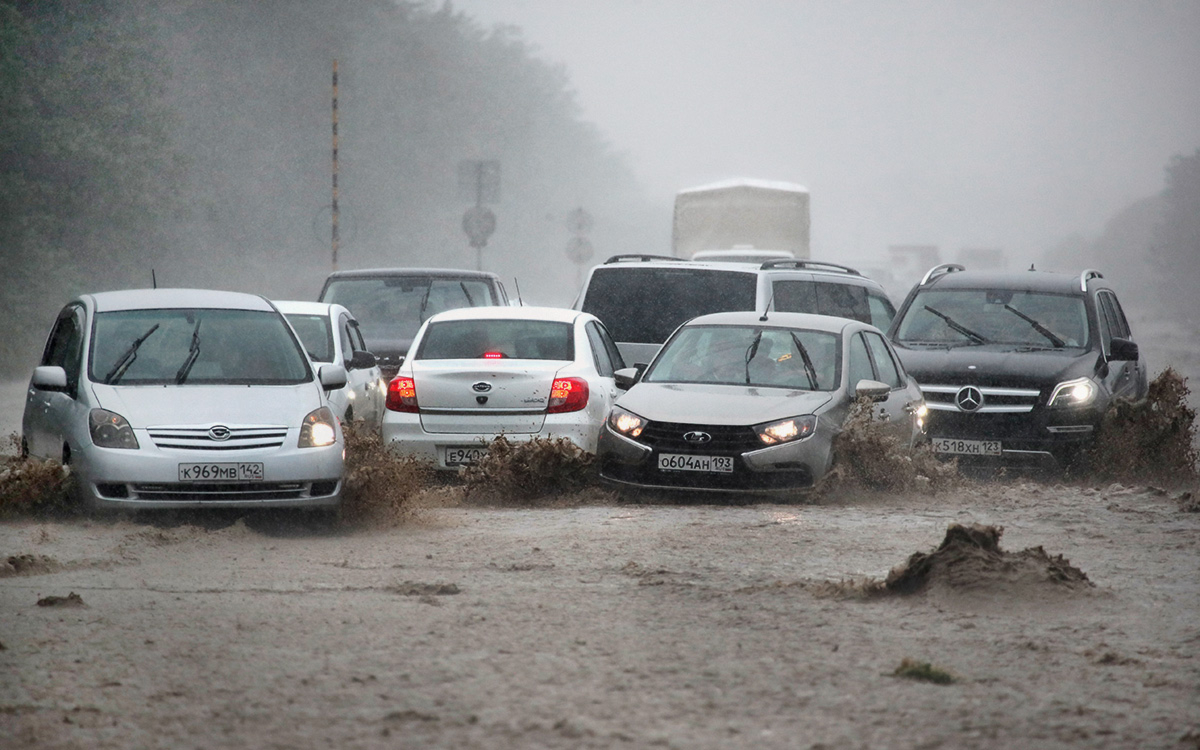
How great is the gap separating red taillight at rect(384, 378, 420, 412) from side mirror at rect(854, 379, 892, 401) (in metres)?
3.26

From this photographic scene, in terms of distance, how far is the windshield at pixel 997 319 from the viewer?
49.8 ft

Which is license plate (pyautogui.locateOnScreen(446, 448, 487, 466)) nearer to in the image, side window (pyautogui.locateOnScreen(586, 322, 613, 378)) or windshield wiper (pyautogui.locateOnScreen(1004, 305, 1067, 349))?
side window (pyautogui.locateOnScreen(586, 322, 613, 378))

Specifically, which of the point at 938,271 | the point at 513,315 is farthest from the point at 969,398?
the point at 513,315

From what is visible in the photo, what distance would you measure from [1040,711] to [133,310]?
7495mm

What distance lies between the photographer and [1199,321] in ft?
208

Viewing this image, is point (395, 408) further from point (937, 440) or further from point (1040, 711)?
point (1040, 711)

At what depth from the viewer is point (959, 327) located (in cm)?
1549

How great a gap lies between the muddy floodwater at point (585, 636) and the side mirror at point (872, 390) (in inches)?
55.2

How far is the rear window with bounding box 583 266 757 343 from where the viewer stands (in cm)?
1526

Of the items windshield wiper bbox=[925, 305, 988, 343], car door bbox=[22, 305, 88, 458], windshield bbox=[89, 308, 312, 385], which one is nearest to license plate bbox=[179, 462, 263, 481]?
car door bbox=[22, 305, 88, 458]

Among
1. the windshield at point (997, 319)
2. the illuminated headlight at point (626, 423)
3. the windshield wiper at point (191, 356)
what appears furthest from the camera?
the windshield at point (997, 319)

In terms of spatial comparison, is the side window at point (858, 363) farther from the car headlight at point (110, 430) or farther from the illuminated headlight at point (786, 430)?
the car headlight at point (110, 430)

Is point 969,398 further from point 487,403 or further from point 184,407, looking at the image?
point 184,407

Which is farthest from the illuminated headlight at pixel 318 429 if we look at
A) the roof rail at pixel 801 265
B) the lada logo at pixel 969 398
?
the roof rail at pixel 801 265
